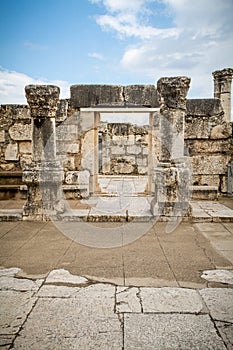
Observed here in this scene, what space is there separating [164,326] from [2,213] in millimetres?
4118

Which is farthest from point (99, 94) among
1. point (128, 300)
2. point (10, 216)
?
point (128, 300)

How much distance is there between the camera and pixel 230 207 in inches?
255

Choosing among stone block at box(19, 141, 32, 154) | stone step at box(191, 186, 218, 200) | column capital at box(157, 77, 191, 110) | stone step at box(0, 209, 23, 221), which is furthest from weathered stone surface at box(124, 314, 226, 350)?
stone block at box(19, 141, 32, 154)

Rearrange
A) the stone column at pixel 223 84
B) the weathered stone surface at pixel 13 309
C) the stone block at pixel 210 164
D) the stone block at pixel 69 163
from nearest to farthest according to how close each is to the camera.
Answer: the weathered stone surface at pixel 13 309 < the stone block at pixel 69 163 < the stone block at pixel 210 164 < the stone column at pixel 223 84

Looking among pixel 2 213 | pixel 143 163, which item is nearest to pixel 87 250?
pixel 2 213

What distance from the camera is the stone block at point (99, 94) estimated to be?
272 inches

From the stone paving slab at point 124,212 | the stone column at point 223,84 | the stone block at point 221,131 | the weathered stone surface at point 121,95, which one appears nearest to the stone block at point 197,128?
the stone block at point 221,131

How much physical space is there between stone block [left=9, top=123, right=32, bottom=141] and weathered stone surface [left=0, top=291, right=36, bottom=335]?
5.59 metres

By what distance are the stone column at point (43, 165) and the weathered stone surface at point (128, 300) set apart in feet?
9.64

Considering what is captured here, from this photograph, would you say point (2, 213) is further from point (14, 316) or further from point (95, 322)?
point (95, 322)

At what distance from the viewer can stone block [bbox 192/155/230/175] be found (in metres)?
7.95

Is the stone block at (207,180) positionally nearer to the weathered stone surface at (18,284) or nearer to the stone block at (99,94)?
the stone block at (99,94)

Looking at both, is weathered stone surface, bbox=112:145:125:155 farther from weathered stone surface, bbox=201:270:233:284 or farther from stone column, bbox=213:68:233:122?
weathered stone surface, bbox=201:270:233:284

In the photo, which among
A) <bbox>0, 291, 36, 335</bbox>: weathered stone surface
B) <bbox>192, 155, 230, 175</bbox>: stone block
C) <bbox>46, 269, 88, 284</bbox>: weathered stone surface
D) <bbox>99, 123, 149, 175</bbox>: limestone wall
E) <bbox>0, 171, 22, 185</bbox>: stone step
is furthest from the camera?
<bbox>99, 123, 149, 175</bbox>: limestone wall
